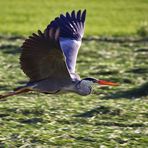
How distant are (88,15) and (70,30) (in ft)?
66.1

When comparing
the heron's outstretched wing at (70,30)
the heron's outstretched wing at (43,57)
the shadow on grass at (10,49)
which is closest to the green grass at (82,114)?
the heron's outstretched wing at (43,57)

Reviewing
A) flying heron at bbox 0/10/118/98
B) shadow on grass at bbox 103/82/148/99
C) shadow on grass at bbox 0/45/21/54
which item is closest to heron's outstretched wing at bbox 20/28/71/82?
flying heron at bbox 0/10/118/98

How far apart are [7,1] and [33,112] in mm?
25072

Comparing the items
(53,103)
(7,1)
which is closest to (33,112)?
(53,103)

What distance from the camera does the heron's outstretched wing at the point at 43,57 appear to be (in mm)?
6773

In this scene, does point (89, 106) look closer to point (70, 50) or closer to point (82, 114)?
point (82, 114)

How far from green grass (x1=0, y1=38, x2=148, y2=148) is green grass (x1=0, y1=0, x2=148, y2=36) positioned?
868 cm

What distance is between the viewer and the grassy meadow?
734cm

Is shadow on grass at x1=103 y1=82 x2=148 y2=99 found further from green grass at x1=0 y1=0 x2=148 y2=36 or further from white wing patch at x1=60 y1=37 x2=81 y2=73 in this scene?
green grass at x1=0 y1=0 x2=148 y2=36

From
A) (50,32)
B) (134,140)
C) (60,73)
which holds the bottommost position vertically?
(134,140)

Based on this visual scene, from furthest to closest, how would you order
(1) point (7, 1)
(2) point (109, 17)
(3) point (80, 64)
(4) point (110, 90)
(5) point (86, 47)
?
(1) point (7, 1), (2) point (109, 17), (5) point (86, 47), (3) point (80, 64), (4) point (110, 90)

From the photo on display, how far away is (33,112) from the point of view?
29.0ft

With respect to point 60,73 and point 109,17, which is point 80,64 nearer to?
point 60,73

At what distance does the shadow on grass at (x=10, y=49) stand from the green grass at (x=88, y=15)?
181 inches
